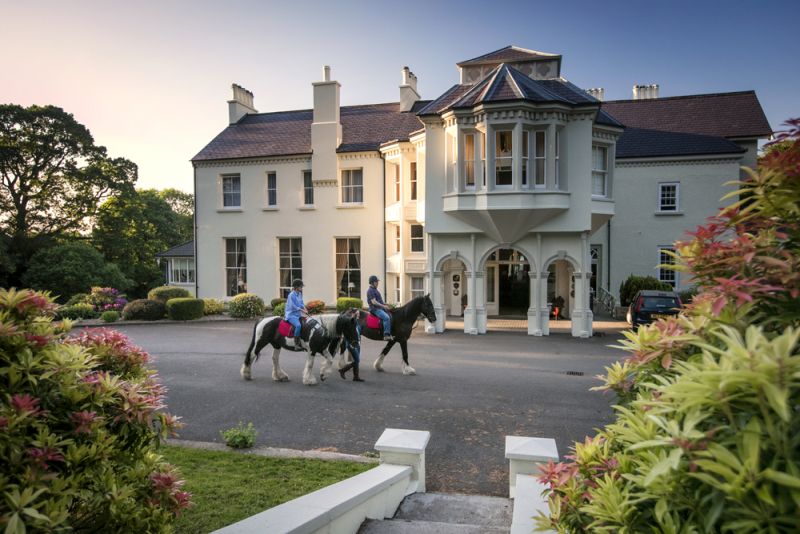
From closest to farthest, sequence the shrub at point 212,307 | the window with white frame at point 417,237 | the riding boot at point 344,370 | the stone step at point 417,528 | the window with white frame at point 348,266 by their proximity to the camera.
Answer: the stone step at point 417,528, the riding boot at point 344,370, the window with white frame at point 417,237, the shrub at point 212,307, the window with white frame at point 348,266

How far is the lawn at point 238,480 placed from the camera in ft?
15.8

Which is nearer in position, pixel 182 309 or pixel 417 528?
pixel 417 528

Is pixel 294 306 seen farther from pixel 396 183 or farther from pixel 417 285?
pixel 396 183

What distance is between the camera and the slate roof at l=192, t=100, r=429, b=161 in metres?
27.5

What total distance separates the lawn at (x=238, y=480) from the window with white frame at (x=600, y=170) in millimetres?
16520

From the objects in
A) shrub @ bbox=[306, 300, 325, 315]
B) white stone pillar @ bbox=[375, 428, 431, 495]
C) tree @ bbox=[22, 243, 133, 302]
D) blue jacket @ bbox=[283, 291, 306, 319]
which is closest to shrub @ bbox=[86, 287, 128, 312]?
tree @ bbox=[22, 243, 133, 302]

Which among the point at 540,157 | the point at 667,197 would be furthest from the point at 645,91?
the point at 540,157

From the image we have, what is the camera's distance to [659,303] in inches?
752

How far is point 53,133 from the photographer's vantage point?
34.6 metres

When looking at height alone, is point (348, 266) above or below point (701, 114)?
below

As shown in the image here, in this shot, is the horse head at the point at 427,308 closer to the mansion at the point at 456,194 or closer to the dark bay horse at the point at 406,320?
the dark bay horse at the point at 406,320

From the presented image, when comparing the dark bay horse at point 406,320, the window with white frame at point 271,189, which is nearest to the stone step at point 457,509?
the dark bay horse at point 406,320

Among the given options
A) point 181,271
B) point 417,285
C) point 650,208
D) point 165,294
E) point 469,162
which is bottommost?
point 165,294

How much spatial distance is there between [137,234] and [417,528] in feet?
142
